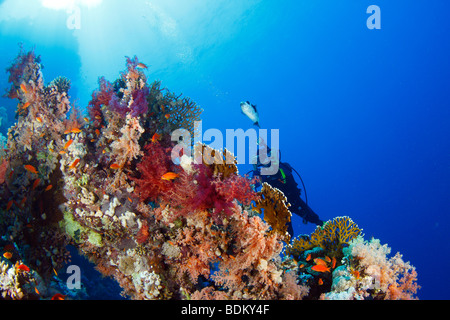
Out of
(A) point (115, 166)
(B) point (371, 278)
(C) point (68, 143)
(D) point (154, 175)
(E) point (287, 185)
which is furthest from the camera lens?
(E) point (287, 185)

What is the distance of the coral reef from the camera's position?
127 inches

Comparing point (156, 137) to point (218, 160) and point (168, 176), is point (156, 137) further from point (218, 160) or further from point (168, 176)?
point (218, 160)

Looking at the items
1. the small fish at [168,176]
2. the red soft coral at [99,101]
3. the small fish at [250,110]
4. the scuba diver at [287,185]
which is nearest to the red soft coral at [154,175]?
the small fish at [168,176]

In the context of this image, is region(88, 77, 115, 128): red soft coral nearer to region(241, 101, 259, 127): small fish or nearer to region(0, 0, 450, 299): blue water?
region(241, 101, 259, 127): small fish

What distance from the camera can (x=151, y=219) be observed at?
13.1ft

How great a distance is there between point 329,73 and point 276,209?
123 meters

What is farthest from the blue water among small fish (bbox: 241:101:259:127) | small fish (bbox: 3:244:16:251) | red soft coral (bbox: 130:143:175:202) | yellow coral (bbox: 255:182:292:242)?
yellow coral (bbox: 255:182:292:242)

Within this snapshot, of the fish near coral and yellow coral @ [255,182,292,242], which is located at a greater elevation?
the fish near coral

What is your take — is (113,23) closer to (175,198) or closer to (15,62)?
(15,62)

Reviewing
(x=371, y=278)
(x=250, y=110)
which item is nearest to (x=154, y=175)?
(x=371, y=278)

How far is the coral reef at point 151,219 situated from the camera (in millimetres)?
3217

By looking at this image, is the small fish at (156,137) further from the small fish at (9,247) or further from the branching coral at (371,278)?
the branching coral at (371,278)

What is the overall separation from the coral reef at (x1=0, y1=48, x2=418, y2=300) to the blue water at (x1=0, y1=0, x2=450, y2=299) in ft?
144

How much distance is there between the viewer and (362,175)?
9631 cm
